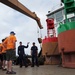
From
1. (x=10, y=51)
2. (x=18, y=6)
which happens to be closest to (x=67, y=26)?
(x=18, y=6)

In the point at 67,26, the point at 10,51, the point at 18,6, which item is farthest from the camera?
the point at 18,6

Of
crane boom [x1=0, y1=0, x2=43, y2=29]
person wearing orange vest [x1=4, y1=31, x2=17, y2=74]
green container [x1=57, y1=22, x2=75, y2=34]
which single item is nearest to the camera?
person wearing orange vest [x1=4, y1=31, x2=17, y2=74]

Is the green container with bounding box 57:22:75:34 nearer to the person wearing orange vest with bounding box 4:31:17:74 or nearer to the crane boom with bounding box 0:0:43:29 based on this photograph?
the crane boom with bounding box 0:0:43:29

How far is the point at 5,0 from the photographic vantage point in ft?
42.1

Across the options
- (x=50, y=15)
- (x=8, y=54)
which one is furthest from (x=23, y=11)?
(x=50, y=15)

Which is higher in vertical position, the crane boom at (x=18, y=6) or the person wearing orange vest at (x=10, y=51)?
the crane boom at (x=18, y=6)

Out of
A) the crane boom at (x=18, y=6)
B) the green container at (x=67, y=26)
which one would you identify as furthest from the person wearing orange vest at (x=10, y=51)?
the crane boom at (x=18, y=6)

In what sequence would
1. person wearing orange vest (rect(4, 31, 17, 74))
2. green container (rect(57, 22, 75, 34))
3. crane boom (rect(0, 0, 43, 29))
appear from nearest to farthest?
person wearing orange vest (rect(4, 31, 17, 74)) → green container (rect(57, 22, 75, 34)) → crane boom (rect(0, 0, 43, 29))

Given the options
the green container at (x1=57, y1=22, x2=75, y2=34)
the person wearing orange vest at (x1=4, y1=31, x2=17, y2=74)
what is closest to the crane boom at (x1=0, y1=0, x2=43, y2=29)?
the green container at (x1=57, y1=22, x2=75, y2=34)

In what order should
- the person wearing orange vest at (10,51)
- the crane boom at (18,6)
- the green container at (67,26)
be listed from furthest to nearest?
1. the crane boom at (18,6)
2. the green container at (67,26)
3. the person wearing orange vest at (10,51)

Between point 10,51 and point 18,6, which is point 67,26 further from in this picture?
point 10,51

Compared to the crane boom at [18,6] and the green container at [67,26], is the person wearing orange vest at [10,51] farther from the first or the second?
the crane boom at [18,6]

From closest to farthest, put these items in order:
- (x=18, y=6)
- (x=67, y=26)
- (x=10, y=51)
→ (x=10, y=51)
(x=67, y=26)
(x=18, y=6)

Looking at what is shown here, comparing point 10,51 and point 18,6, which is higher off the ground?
point 18,6
